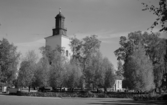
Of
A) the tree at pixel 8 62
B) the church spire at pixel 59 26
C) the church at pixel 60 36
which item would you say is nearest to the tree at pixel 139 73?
the tree at pixel 8 62

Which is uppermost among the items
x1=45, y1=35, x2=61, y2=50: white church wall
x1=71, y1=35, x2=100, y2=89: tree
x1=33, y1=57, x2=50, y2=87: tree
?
x1=45, y1=35, x2=61, y2=50: white church wall

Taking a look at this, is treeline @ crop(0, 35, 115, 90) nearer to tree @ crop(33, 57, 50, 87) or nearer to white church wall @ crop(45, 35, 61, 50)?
tree @ crop(33, 57, 50, 87)

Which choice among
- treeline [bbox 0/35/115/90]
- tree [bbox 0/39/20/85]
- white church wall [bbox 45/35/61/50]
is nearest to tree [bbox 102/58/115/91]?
treeline [bbox 0/35/115/90]

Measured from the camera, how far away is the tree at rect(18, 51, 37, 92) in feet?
129

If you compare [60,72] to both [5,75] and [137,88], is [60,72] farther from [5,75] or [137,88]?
[137,88]

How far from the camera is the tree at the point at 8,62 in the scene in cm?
4421

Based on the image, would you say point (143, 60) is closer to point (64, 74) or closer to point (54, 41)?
point (64, 74)

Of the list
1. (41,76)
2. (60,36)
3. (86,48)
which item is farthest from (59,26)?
(41,76)

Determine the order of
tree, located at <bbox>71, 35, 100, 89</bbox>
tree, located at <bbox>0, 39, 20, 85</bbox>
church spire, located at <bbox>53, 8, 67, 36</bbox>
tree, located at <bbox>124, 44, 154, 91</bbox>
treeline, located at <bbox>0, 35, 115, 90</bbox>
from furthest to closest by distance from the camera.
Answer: church spire, located at <bbox>53, 8, 67, 36</bbox> < tree, located at <bbox>71, 35, 100, 89</bbox> < tree, located at <bbox>0, 39, 20, 85</bbox> < treeline, located at <bbox>0, 35, 115, 90</bbox> < tree, located at <bbox>124, 44, 154, 91</bbox>

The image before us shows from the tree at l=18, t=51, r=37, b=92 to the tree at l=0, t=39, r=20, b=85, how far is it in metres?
5.63

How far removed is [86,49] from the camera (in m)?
51.1

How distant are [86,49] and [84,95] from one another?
18.3m

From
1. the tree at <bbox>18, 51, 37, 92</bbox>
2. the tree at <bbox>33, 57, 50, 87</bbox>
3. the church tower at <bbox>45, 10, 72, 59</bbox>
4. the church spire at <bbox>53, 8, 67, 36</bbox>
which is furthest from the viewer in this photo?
the church tower at <bbox>45, 10, 72, 59</bbox>

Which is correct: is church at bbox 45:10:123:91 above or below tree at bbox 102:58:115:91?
above
